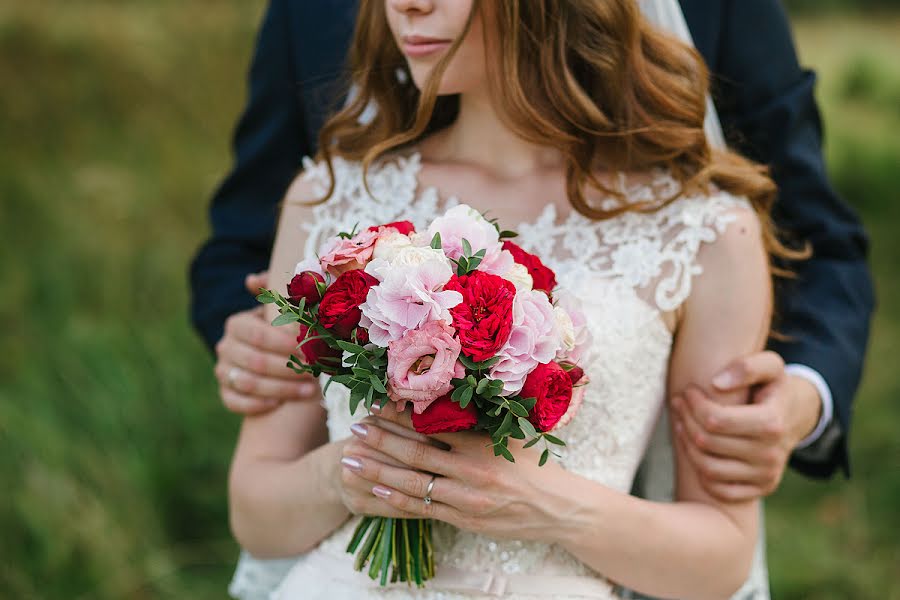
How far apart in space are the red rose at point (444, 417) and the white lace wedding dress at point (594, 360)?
0.56 metres

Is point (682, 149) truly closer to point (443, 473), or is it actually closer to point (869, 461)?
point (443, 473)

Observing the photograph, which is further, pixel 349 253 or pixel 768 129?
pixel 768 129

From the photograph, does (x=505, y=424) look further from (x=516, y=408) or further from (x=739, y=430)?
(x=739, y=430)

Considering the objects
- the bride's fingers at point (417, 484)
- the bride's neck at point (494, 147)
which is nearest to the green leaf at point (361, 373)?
the bride's fingers at point (417, 484)

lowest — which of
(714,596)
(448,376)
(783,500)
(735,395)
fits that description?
Answer: (783,500)

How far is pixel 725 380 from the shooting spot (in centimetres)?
255

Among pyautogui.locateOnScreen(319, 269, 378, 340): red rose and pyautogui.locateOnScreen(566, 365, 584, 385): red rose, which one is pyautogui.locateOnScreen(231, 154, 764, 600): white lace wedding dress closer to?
pyautogui.locateOnScreen(566, 365, 584, 385): red rose

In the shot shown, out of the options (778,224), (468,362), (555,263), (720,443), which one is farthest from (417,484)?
(778,224)

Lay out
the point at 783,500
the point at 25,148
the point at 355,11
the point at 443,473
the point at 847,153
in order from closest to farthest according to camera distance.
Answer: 1. the point at 443,473
2. the point at 355,11
3. the point at 783,500
4. the point at 25,148
5. the point at 847,153

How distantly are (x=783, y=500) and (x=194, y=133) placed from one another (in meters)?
4.38

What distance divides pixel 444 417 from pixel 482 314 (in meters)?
0.21

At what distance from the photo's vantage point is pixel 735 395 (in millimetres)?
2594

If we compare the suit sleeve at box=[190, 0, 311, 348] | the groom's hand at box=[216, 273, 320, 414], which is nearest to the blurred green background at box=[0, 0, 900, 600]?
the suit sleeve at box=[190, 0, 311, 348]

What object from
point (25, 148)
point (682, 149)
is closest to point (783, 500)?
point (682, 149)
